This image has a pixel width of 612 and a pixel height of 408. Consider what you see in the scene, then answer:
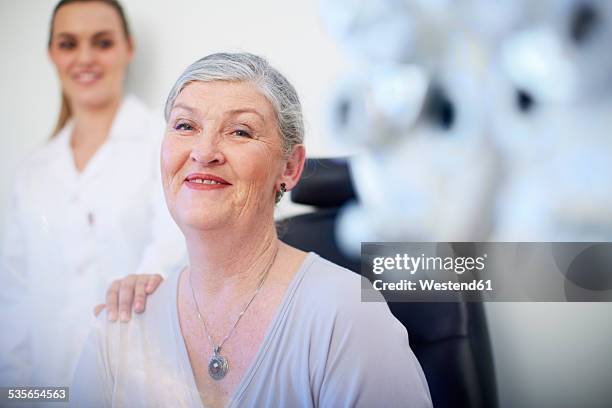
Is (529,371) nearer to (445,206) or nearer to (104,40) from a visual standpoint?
(445,206)

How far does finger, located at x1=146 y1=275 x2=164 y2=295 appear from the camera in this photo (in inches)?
66.7

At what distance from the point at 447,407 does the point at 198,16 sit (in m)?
1.21

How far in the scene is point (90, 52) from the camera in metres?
1.89

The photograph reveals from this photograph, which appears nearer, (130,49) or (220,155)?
(220,155)

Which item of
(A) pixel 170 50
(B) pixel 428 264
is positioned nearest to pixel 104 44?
(A) pixel 170 50

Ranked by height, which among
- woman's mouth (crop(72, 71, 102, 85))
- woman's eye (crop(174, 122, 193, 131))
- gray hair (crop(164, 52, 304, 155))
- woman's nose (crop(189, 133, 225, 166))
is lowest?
woman's nose (crop(189, 133, 225, 166))

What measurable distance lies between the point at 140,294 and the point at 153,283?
44 mm

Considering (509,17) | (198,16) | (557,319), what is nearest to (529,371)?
(557,319)

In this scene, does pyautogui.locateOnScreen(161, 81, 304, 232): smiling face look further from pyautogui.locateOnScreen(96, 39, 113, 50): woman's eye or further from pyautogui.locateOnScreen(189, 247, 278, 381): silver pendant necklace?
pyautogui.locateOnScreen(96, 39, 113, 50): woman's eye

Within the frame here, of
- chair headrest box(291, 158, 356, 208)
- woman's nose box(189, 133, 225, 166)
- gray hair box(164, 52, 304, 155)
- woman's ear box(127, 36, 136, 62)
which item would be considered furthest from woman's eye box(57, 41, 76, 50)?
chair headrest box(291, 158, 356, 208)

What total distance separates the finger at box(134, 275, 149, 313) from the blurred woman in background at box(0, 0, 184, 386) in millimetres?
78

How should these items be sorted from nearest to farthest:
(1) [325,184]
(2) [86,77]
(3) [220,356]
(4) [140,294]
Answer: (3) [220,356]
(4) [140,294]
(1) [325,184]
(2) [86,77]

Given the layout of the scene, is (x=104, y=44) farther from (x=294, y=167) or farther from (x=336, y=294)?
(x=336, y=294)

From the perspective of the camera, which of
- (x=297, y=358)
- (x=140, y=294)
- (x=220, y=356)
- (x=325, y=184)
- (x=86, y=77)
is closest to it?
(x=297, y=358)
